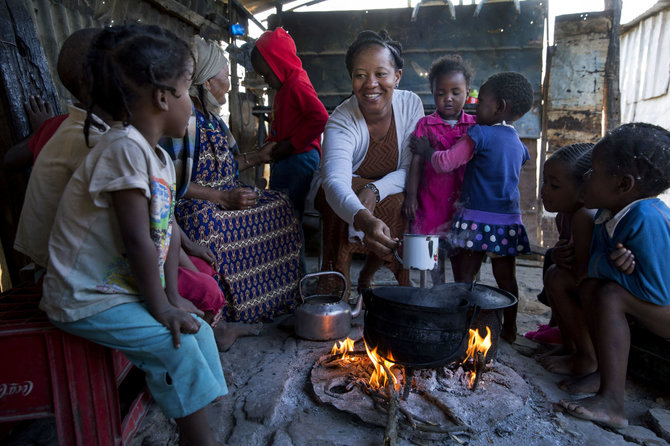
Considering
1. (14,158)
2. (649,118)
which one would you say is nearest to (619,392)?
(14,158)

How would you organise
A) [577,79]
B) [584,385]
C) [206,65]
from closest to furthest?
[584,385] < [206,65] < [577,79]

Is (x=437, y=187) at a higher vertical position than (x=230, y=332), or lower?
higher

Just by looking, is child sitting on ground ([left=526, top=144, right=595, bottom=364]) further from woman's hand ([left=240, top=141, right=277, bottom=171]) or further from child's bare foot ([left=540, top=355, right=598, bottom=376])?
woman's hand ([left=240, top=141, right=277, bottom=171])

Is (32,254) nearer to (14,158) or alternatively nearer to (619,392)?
(14,158)

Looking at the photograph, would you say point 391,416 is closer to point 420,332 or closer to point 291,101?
point 420,332

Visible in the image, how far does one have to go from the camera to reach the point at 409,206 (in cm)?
314

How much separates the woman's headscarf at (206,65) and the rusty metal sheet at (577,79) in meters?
5.62

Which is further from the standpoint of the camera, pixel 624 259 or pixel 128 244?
pixel 624 259

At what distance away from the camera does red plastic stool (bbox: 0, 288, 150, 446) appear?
146 cm

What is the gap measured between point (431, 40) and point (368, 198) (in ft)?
18.7

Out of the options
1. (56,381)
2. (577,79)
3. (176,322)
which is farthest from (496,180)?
(577,79)

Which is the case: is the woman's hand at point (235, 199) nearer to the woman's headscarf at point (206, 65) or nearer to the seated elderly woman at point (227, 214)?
the seated elderly woman at point (227, 214)

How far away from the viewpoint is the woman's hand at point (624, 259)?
1927 mm

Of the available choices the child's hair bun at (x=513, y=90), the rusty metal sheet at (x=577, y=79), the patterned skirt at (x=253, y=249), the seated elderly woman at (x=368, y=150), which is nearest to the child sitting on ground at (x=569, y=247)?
the child's hair bun at (x=513, y=90)
